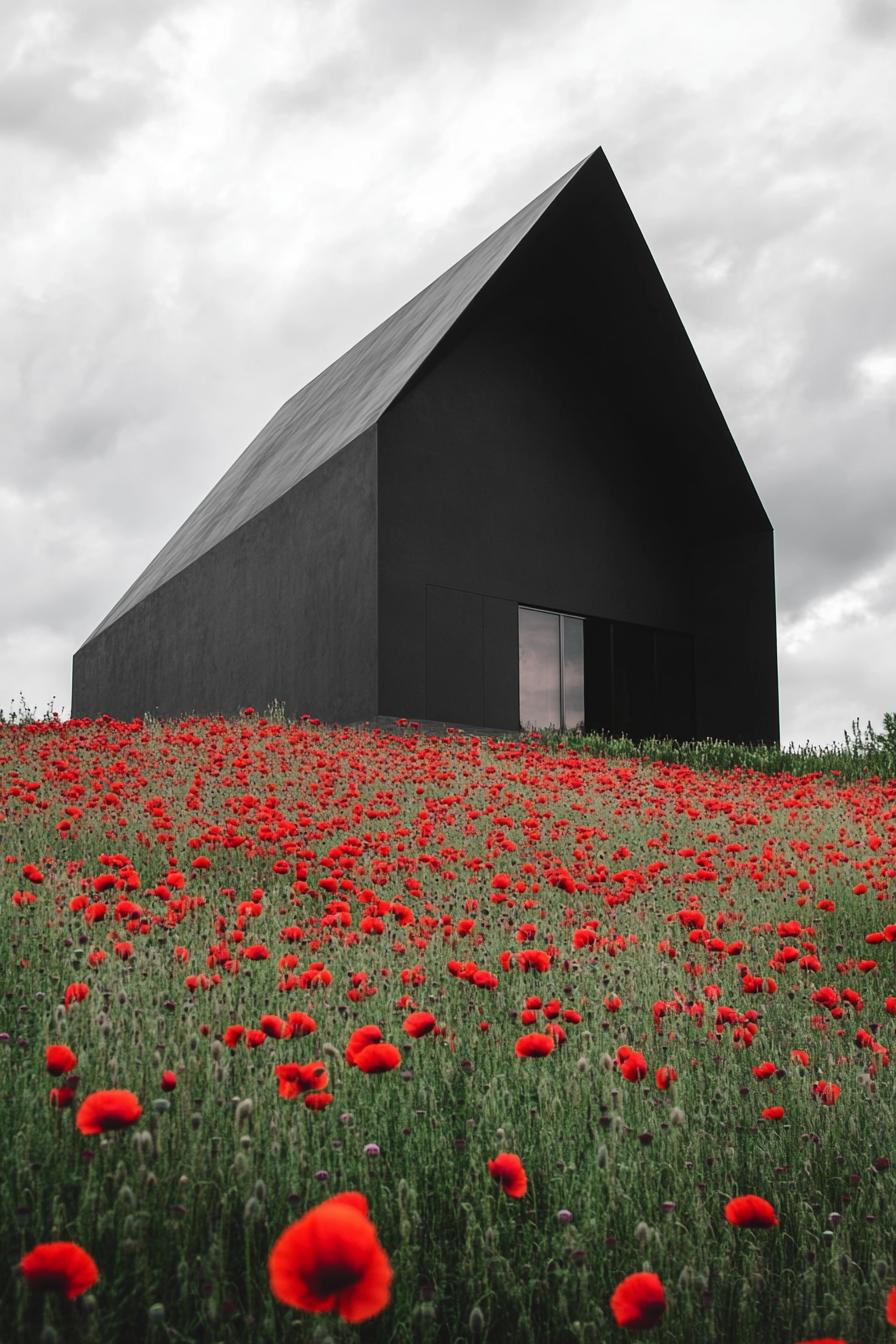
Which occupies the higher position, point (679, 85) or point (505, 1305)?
point (679, 85)

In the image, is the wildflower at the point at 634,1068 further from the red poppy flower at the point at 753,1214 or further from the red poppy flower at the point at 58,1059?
the red poppy flower at the point at 58,1059

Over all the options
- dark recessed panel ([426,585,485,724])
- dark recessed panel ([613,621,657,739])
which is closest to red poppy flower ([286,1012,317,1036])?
dark recessed panel ([426,585,485,724])

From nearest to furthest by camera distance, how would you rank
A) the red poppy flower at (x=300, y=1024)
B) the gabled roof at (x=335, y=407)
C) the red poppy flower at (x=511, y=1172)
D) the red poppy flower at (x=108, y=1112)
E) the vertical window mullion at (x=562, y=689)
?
1. the red poppy flower at (x=108, y=1112)
2. the red poppy flower at (x=511, y=1172)
3. the red poppy flower at (x=300, y=1024)
4. the gabled roof at (x=335, y=407)
5. the vertical window mullion at (x=562, y=689)

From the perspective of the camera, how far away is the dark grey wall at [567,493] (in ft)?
50.6

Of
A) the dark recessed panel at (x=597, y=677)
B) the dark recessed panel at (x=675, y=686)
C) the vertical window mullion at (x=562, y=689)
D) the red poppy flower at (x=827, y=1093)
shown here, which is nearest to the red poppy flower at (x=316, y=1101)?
the red poppy flower at (x=827, y=1093)

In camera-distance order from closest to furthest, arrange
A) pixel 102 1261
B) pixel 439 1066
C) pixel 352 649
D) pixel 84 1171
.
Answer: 1. pixel 102 1261
2. pixel 84 1171
3. pixel 439 1066
4. pixel 352 649

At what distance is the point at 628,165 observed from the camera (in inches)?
645

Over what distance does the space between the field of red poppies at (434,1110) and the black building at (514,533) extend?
9.43 m

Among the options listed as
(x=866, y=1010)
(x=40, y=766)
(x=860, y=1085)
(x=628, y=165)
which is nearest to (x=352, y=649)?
(x=40, y=766)

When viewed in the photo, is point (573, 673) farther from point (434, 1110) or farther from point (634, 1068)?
point (634, 1068)

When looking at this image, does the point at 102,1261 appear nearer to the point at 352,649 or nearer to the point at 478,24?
the point at 478,24

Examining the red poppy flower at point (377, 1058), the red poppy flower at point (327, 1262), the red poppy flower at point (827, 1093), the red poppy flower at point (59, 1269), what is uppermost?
the red poppy flower at point (377, 1058)

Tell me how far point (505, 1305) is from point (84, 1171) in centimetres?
104

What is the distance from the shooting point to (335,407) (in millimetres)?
20219
